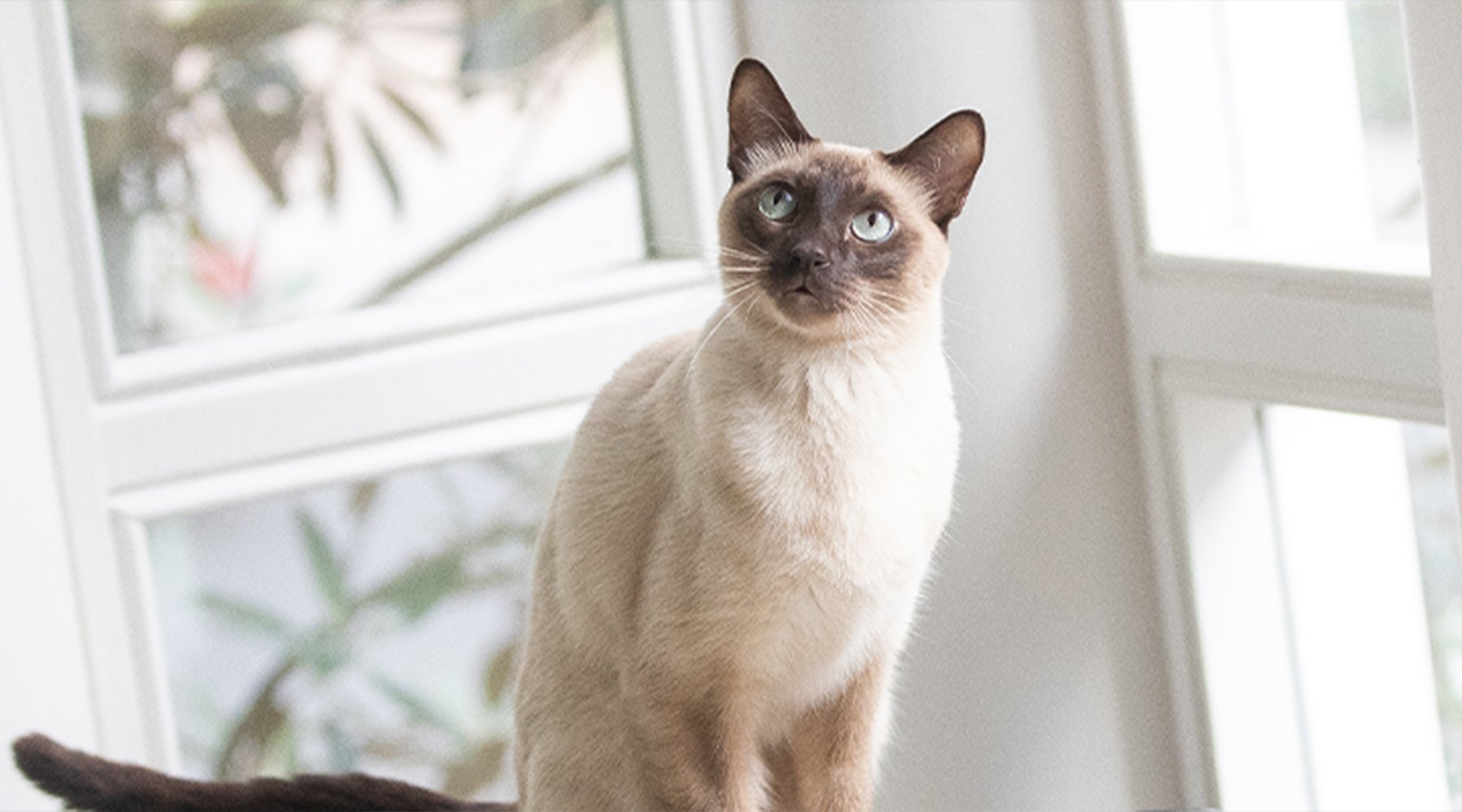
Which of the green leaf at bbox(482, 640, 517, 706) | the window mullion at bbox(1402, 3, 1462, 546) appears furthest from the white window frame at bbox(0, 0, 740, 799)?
the window mullion at bbox(1402, 3, 1462, 546)

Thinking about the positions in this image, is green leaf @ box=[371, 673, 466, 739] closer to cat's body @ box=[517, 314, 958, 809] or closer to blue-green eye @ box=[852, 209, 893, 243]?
cat's body @ box=[517, 314, 958, 809]

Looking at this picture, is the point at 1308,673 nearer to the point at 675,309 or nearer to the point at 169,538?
the point at 675,309

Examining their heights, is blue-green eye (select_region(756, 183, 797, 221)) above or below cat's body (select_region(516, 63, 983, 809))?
above

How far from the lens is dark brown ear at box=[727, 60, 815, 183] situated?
130 cm

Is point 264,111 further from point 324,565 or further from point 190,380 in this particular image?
point 324,565

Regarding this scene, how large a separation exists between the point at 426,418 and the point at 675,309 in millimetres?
292

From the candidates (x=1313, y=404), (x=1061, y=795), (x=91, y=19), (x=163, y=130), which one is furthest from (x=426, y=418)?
(x=1313, y=404)

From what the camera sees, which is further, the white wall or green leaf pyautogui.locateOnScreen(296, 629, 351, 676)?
green leaf pyautogui.locateOnScreen(296, 629, 351, 676)

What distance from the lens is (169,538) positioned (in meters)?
1.77

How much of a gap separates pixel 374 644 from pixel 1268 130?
3.44 ft

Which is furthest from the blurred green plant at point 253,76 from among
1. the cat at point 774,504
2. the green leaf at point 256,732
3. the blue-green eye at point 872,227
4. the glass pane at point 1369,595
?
the glass pane at point 1369,595

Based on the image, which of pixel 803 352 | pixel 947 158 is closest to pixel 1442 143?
pixel 947 158

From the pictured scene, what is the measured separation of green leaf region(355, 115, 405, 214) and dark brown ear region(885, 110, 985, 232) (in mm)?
731

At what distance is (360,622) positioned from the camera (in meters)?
1.86
